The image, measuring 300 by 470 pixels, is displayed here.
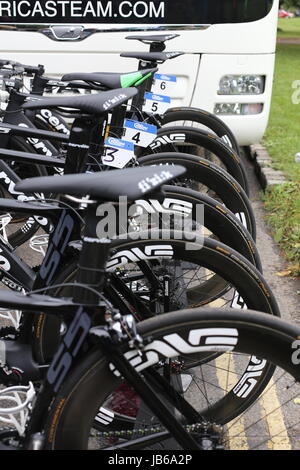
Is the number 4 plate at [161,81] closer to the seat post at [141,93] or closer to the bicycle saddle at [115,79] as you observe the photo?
the seat post at [141,93]

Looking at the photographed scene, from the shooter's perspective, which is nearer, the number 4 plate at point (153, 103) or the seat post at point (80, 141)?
the seat post at point (80, 141)

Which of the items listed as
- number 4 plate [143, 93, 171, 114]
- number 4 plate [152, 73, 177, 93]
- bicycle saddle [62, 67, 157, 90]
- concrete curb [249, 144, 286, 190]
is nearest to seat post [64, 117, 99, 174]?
bicycle saddle [62, 67, 157, 90]

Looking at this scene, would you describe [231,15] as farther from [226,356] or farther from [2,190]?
[226,356]

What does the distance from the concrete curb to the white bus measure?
3.27 feet

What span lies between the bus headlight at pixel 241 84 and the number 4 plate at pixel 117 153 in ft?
8.79

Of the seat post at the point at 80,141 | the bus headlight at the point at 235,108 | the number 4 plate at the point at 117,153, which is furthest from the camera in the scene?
the bus headlight at the point at 235,108

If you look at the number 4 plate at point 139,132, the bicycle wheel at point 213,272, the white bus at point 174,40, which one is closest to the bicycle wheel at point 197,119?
the white bus at point 174,40

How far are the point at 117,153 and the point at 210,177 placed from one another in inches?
21.4

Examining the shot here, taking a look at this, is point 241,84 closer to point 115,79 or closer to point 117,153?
point 115,79

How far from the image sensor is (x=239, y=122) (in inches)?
256

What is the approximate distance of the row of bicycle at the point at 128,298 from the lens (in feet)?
7.48

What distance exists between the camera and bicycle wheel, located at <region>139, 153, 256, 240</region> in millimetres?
4020

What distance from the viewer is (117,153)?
12.4 feet

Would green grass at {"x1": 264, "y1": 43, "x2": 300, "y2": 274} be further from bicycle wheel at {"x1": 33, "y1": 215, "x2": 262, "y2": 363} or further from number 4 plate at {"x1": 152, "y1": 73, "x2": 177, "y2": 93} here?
bicycle wheel at {"x1": 33, "y1": 215, "x2": 262, "y2": 363}
